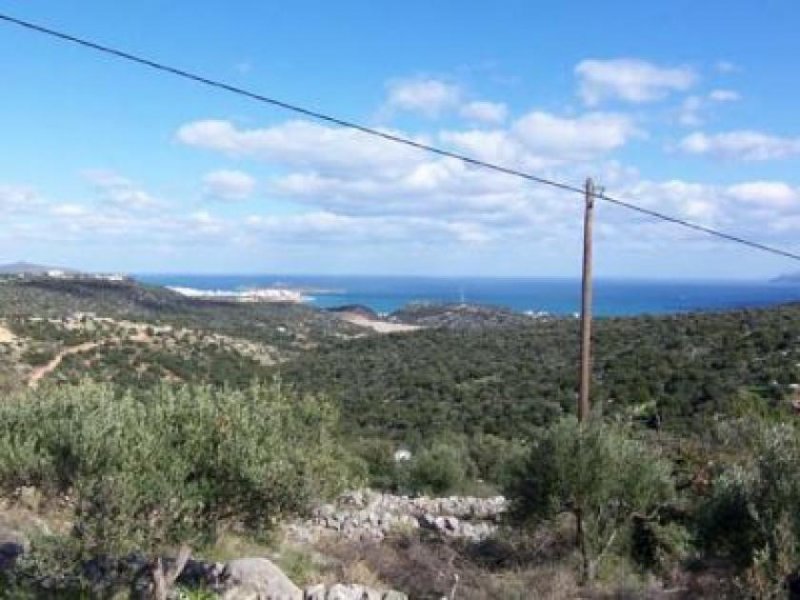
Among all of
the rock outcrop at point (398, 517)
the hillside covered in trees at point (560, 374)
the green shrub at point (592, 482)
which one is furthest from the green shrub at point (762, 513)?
the hillside covered in trees at point (560, 374)

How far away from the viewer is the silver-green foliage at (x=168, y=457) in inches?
365

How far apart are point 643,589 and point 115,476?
8.29 m

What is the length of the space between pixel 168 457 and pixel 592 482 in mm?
7847

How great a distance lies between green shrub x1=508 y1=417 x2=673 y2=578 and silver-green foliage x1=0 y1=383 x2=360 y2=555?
581cm

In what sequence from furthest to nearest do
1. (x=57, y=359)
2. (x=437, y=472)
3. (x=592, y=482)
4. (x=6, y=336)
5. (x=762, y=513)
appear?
(x=6, y=336), (x=57, y=359), (x=437, y=472), (x=592, y=482), (x=762, y=513)

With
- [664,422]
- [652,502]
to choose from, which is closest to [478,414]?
[664,422]

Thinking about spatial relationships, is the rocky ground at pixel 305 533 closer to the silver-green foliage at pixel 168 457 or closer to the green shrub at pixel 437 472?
the silver-green foliage at pixel 168 457

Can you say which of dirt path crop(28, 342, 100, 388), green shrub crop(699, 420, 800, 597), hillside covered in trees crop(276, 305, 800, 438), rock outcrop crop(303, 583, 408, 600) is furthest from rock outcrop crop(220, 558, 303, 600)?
dirt path crop(28, 342, 100, 388)

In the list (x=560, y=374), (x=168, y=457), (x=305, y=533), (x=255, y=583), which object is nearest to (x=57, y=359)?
(x=560, y=374)

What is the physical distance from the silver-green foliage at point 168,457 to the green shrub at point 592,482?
5811mm

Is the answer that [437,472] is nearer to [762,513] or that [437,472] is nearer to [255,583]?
[255,583]

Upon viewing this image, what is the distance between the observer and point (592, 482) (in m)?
14.9

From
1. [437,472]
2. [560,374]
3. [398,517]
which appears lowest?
[437,472]

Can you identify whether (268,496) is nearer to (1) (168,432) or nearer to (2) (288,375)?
(1) (168,432)
